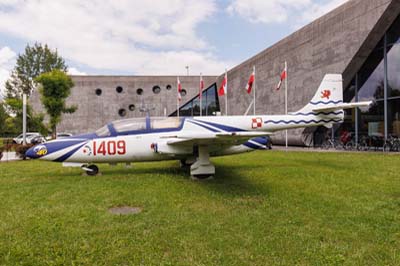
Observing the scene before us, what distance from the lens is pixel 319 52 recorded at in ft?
67.5

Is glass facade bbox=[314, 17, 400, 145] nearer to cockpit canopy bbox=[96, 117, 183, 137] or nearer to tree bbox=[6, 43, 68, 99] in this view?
cockpit canopy bbox=[96, 117, 183, 137]

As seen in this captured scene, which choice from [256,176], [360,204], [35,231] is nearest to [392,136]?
[256,176]

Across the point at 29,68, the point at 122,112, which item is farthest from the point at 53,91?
the point at 29,68

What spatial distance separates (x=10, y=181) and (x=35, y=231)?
17.0 ft

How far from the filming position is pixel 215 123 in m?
9.62

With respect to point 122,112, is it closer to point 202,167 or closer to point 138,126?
point 138,126

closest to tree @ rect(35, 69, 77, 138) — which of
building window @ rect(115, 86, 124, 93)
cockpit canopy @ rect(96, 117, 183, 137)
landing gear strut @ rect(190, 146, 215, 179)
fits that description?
building window @ rect(115, 86, 124, 93)

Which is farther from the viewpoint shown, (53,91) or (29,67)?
(29,67)

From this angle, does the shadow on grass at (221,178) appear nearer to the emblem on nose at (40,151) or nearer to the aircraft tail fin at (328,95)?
the emblem on nose at (40,151)

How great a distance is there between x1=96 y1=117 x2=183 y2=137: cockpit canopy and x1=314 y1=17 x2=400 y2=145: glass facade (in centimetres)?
1478

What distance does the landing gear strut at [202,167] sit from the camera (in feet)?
27.4

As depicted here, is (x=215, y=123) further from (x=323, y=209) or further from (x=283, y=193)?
(x=323, y=209)

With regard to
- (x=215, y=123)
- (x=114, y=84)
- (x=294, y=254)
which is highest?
(x=114, y=84)

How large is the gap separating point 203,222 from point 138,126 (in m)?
5.21
